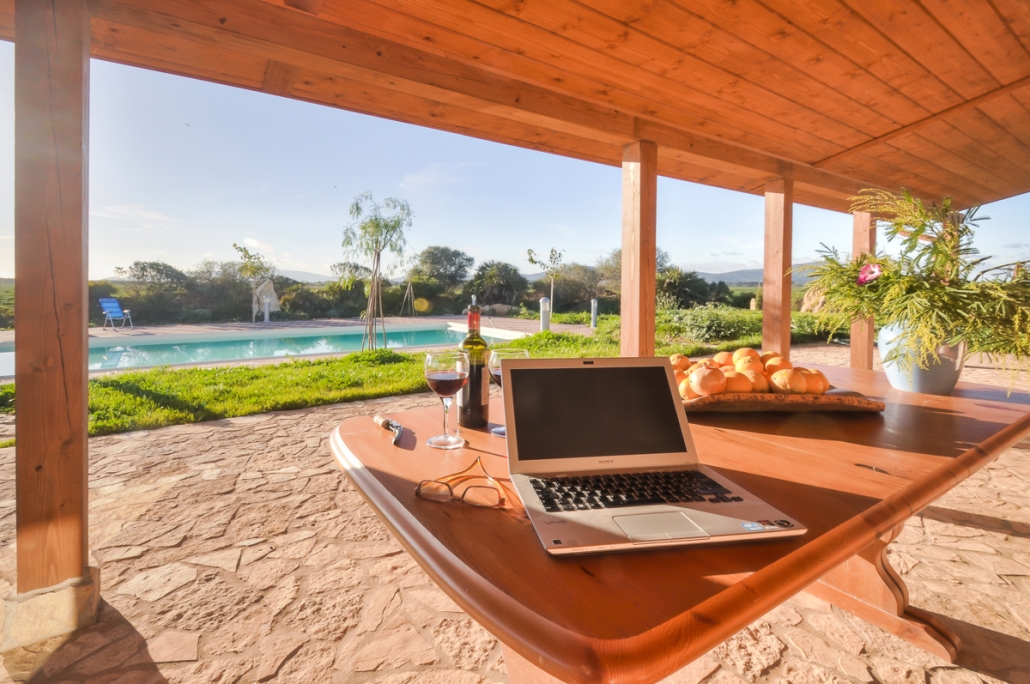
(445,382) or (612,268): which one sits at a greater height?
(612,268)

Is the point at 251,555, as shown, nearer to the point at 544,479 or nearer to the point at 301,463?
the point at 301,463

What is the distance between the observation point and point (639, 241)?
8.91 feet

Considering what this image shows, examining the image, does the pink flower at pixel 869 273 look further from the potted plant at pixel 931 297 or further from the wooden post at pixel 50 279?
the wooden post at pixel 50 279

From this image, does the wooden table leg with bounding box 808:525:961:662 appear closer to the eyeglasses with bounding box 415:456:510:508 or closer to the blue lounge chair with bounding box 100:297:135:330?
the eyeglasses with bounding box 415:456:510:508

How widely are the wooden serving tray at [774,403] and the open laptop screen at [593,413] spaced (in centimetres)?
31

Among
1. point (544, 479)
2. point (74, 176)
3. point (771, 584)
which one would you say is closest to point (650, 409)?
point (544, 479)

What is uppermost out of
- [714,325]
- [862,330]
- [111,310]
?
[111,310]

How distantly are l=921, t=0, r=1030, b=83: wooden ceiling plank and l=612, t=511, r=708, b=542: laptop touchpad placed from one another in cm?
229

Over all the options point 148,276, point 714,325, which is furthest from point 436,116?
point 148,276

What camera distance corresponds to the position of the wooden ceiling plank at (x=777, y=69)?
1770 millimetres

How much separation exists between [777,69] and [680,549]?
2.36 m

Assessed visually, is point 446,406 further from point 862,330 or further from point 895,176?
point 895,176

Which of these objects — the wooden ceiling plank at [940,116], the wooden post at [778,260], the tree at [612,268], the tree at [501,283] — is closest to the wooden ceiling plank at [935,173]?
A: the wooden ceiling plank at [940,116]

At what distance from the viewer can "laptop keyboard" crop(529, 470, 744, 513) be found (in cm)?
61
